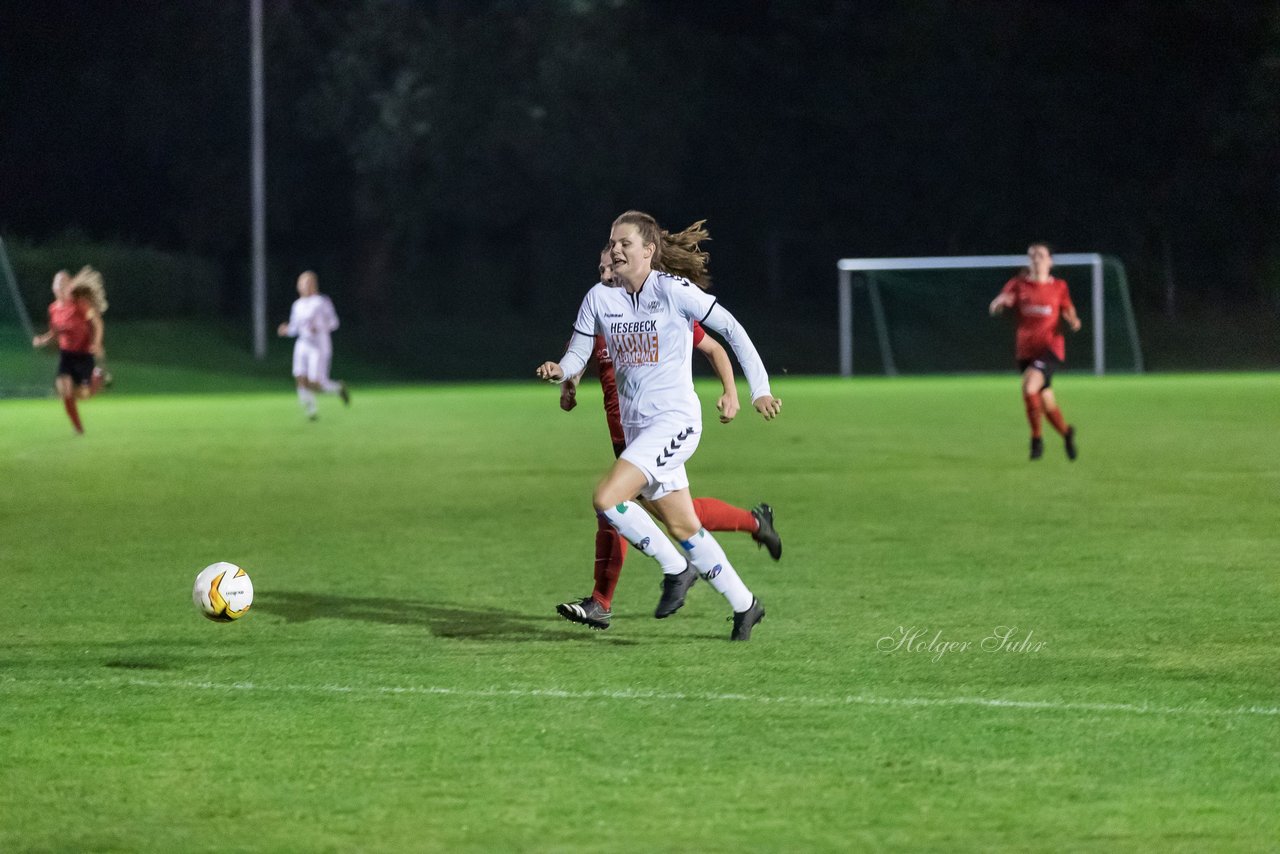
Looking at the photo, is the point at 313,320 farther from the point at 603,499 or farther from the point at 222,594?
the point at 603,499

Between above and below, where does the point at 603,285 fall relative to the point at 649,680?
above

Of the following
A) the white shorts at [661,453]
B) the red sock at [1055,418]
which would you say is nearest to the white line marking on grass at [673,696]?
the white shorts at [661,453]

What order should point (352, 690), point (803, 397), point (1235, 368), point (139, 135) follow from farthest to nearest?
point (139, 135) < point (1235, 368) < point (803, 397) < point (352, 690)

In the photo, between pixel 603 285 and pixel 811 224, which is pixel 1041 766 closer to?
pixel 603 285

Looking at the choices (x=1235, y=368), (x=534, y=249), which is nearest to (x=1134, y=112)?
(x=1235, y=368)

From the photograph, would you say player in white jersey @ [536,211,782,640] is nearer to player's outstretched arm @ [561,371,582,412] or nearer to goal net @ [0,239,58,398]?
player's outstretched arm @ [561,371,582,412]

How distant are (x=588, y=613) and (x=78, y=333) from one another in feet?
51.7

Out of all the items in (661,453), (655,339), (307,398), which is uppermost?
(655,339)

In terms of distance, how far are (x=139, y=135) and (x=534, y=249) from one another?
37.4ft

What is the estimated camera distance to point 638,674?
285 inches

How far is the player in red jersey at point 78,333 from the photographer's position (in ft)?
72.1

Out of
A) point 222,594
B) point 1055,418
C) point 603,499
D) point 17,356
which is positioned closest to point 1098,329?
point 17,356

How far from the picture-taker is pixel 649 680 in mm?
7102

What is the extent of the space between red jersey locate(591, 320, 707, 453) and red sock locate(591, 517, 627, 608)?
41 centimetres
